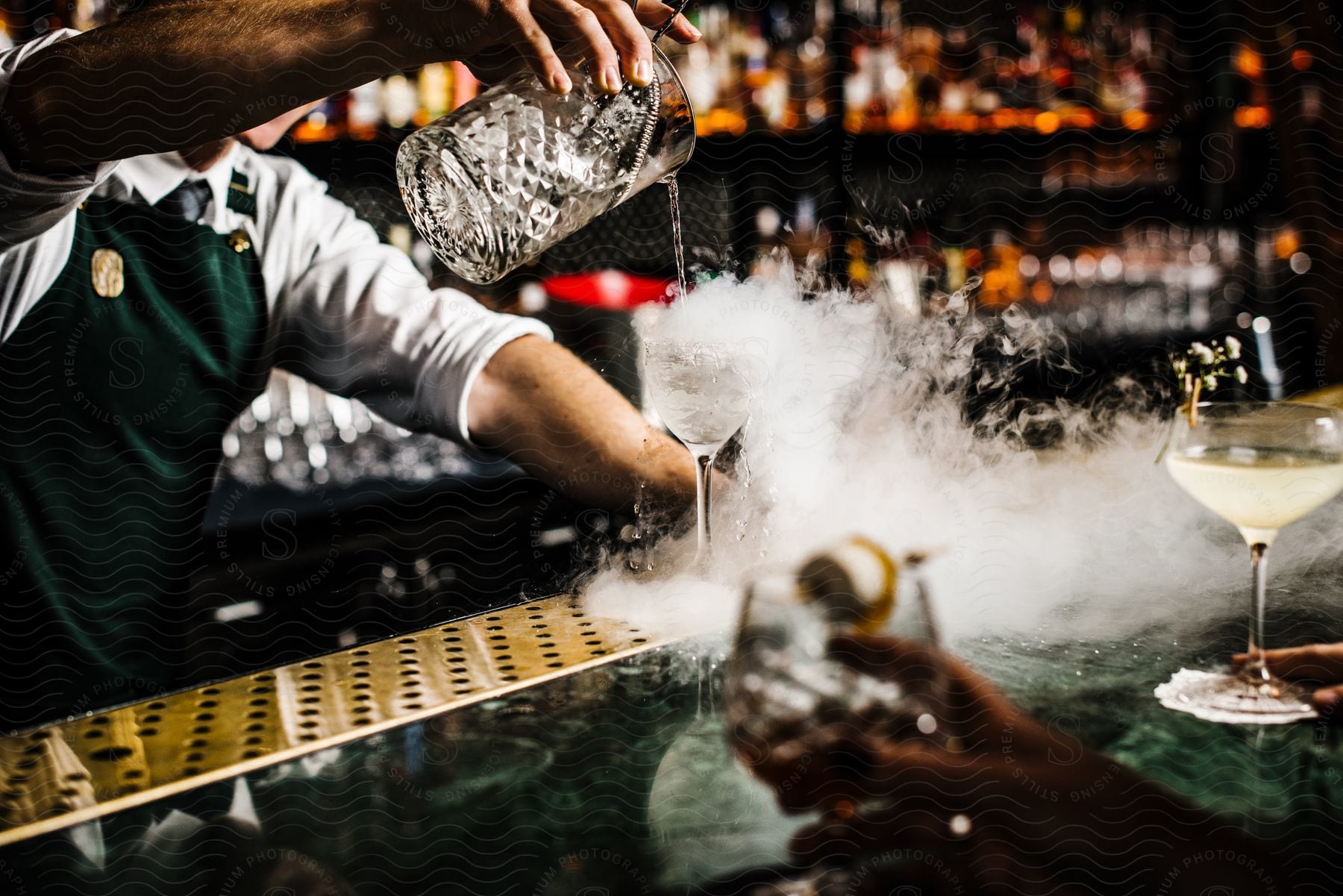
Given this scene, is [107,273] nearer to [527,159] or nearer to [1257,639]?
[527,159]

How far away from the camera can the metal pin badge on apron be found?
124 centimetres

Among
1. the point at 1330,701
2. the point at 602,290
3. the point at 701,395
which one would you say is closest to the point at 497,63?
the point at 701,395

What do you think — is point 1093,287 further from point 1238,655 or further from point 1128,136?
point 1238,655

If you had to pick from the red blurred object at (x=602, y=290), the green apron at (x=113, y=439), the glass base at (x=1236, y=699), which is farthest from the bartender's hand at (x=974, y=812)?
the red blurred object at (x=602, y=290)

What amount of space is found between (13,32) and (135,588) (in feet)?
3.18

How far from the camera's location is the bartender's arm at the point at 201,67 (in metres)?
0.84

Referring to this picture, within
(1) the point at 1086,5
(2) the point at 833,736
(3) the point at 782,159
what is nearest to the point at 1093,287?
(1) the point at 1086,5

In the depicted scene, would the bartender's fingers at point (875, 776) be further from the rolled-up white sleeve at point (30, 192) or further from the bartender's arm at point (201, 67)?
the rolled-up white sleeve at point (30, 192)

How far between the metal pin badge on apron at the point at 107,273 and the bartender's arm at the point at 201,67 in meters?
0.34

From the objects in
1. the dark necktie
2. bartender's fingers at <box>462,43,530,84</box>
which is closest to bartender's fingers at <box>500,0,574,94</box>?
bartender's fingers at <box>462,43,530,84</box>

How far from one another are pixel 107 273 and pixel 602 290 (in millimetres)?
1191

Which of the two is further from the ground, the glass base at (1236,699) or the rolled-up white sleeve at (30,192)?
the rolled-up white sleeve at (30,192)

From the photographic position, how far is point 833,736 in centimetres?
44

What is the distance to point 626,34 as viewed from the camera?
76 cm
